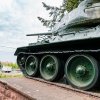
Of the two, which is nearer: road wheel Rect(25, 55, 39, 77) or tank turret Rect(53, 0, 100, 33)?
tank turret Rect(53, 0, 100, 33)

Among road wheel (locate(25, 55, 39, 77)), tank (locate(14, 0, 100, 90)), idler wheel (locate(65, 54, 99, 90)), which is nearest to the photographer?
idler wheel (locate(65, 54, 99, 90))

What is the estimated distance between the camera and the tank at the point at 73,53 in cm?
502

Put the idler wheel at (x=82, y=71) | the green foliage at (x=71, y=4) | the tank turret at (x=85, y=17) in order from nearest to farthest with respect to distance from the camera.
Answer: the idler wheel at (x=82, y=71) < the tank turret at (x=85, y=17) < the green foliage at (x=71, y=4)

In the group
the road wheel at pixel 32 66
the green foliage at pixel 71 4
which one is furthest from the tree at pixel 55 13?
the road wheel at pixel 32 66

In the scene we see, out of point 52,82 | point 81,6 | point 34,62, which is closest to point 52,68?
point 52,82

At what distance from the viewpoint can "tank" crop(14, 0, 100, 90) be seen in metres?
5.02

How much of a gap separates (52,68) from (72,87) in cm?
115

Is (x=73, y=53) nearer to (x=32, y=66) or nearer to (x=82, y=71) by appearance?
(x=82, y=71)

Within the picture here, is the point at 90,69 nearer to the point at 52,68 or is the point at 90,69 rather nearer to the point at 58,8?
the point at 52,68

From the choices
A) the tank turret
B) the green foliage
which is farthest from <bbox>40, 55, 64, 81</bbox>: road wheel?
the green foliage

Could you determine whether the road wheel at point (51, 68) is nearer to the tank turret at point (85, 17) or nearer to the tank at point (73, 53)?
the tank at point (73, 53)

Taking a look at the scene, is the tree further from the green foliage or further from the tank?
the tank

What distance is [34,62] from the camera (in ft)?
23.8

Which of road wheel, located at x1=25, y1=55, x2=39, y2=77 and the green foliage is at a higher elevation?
the green foliage
